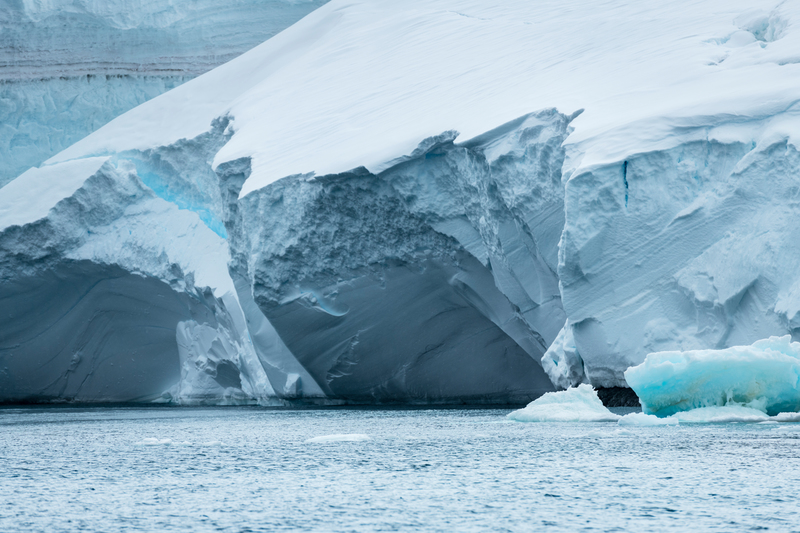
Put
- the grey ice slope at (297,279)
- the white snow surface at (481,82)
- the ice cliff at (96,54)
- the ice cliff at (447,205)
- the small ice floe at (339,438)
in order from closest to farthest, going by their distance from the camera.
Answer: the small ice floe at (339,438) → the ice cliff at (447,205) → the white snow surface at (481,82) → the grey ice slope at (297,279) → the ice cliff at (96,54)

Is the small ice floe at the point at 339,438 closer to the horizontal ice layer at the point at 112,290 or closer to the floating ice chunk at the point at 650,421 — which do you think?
the floating ice chunk at the point at 650,421

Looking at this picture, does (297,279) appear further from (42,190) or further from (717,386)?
(717,386)

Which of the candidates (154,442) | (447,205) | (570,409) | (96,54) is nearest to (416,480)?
(154,442)

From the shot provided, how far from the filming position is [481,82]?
12883 mm

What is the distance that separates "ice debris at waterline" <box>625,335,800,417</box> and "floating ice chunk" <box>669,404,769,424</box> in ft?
0.14

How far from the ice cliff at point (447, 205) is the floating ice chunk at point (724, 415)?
2.35 feet

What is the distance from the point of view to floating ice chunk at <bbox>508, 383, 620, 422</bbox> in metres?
8.89

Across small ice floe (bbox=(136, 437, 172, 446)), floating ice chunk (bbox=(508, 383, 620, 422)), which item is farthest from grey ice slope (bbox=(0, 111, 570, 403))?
small ice floe (bbox=(136, 437, 172, 446))

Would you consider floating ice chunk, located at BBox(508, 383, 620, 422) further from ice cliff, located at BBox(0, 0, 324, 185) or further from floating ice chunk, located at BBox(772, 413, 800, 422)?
ice cliff, located at BBox(0, 0, 324, 185)

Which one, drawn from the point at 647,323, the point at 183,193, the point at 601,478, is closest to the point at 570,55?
the point at 647,323

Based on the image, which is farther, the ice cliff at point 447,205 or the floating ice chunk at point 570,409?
the ice cliff at point 447,205

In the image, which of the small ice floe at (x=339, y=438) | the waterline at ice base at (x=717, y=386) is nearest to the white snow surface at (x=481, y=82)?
the waterline at ice base at (x=717, y=386)

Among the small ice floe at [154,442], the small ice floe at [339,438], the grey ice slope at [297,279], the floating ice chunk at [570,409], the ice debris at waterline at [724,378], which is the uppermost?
the grey ice slope at [297,279]

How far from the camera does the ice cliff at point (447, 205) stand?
9.17 m
